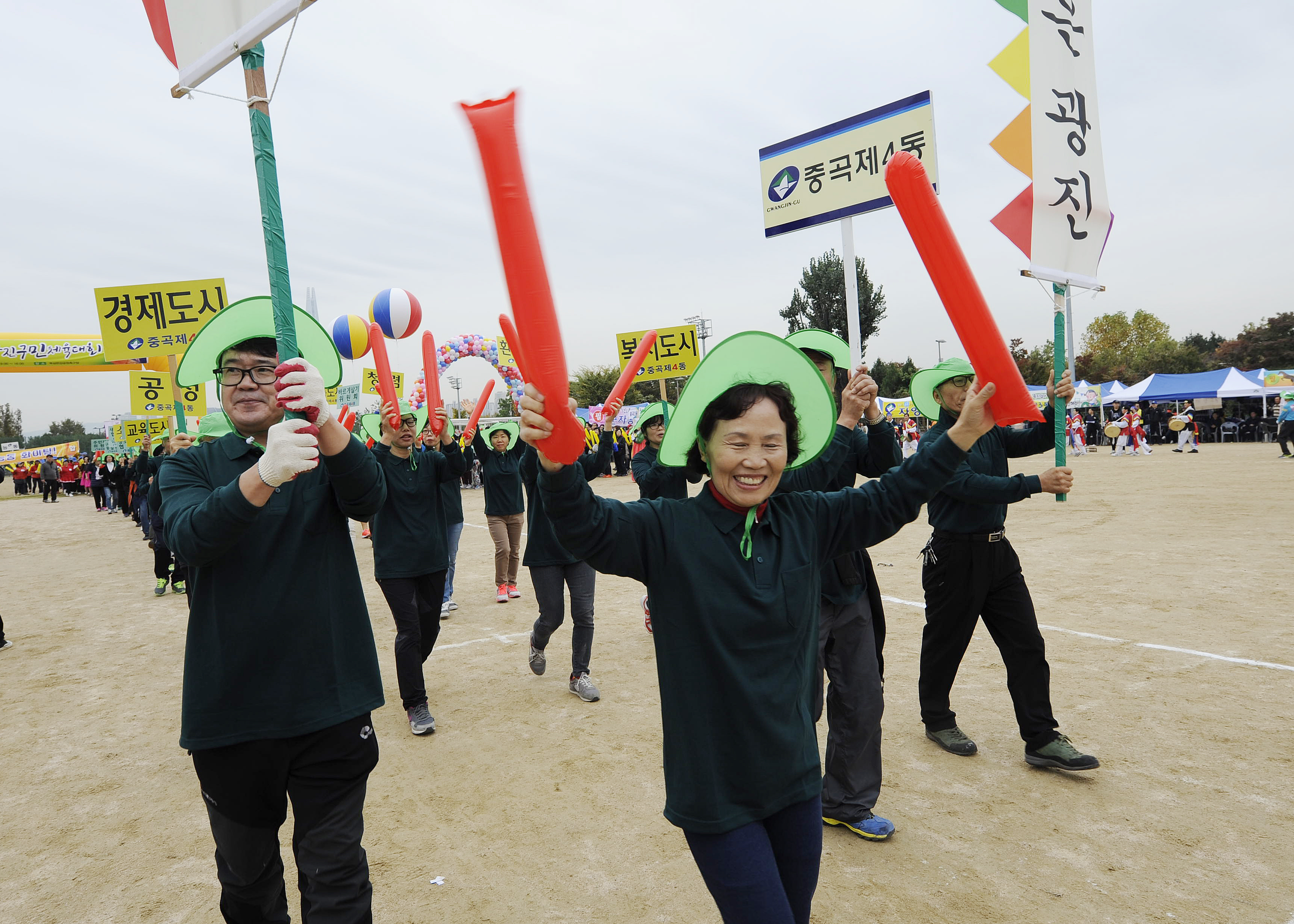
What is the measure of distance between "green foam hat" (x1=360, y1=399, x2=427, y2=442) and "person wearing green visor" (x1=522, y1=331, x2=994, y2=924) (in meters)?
3.86

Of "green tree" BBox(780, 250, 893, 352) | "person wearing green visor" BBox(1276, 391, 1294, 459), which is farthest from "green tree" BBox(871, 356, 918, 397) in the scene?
"person wearing green visor" BBox(1276, 391, 1294, 459)

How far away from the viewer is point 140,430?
23.0m

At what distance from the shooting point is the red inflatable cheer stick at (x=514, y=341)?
5.20 ft

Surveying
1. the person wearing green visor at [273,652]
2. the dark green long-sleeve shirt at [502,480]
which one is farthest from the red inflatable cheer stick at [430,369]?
the dark green long-sleeve shirt at [502,480]

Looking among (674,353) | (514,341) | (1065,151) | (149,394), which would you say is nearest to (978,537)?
(1065,151)

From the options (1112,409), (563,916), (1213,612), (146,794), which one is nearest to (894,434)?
(563,916)

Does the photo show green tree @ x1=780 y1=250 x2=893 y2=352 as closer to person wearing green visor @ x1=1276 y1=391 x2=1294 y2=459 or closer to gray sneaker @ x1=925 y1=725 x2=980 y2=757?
person wearing green visor @ x1=1276 y1=391 x2=1294 y2=459

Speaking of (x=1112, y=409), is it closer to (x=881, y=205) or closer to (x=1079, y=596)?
(x=1079, y=596)

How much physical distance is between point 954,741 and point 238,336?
13.6 ft

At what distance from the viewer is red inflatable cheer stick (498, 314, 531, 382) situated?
159 cm

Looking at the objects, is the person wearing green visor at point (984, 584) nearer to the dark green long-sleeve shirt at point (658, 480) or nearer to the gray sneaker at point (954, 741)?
the gray sneaker at point (954, 741)

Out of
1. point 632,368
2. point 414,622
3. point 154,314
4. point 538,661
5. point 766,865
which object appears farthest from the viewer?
point 154,314

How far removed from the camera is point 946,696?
4500 millimetres

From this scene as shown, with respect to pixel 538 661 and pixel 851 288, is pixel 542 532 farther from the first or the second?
pixel 851 288
